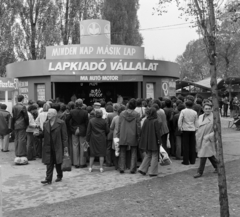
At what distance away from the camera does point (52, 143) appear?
7.14 m

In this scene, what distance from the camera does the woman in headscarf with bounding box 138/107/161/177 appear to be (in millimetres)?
7664

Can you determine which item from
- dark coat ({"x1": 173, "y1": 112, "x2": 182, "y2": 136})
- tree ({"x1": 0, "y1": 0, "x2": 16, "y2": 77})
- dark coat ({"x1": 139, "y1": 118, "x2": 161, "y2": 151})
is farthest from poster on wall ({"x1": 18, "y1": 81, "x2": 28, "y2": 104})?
tree ({"x1": 0, "y1": 0, "x2": 16, "y2": 77})

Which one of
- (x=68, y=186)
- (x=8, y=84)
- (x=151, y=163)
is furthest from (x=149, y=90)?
(x=68, y=186)

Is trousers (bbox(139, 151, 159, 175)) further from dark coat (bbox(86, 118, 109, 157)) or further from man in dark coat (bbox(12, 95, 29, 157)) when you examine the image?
man in dark coat (bbox(12, 95, 29, 157))

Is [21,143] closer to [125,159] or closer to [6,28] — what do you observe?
[125,159]

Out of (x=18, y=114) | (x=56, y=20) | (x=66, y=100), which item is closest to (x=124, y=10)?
(x=56, y=20)

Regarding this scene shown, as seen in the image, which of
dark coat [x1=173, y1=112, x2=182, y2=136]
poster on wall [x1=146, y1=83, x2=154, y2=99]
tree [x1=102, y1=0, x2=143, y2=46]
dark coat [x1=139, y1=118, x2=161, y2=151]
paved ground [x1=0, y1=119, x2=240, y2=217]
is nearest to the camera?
paved ground [x1=0, y1=119, x2=240, y2=217]

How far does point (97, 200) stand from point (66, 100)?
12708 mm

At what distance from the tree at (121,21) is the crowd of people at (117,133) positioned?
28.0 meters

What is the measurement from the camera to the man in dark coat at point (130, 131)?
8.10 meters

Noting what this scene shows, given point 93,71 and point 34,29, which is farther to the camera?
point 34,29

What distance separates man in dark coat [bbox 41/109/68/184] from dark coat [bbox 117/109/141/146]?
1.54 m

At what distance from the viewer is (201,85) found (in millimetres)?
30938

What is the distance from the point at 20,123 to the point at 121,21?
97.8 feet
